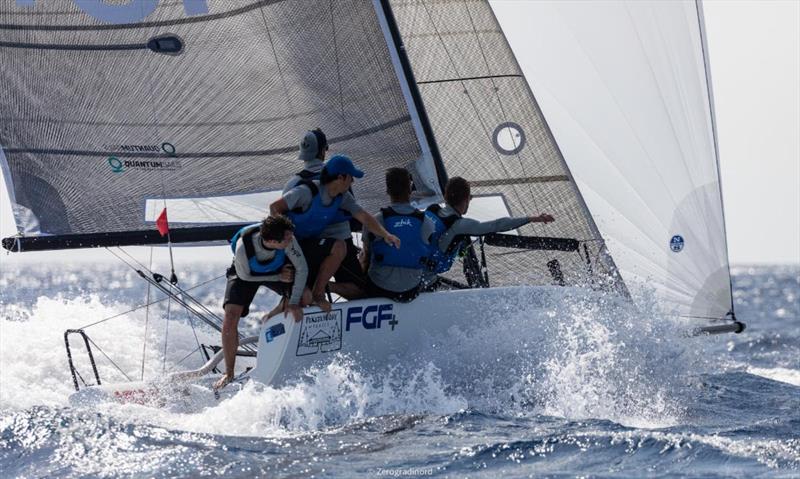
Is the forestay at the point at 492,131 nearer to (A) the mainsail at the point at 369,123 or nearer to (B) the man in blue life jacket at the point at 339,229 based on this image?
(A) the mainsail at the point at 369,123

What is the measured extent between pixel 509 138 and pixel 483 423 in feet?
9.08

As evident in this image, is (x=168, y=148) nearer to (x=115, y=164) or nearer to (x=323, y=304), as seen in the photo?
(x=115, y=164)

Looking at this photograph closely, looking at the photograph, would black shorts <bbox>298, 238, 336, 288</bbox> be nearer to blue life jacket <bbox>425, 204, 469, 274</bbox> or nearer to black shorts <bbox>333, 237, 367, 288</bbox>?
black shorts <bbox>333, 237, 367, 288</bbox>

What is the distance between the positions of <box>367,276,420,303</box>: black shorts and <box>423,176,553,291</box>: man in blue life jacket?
23 cm

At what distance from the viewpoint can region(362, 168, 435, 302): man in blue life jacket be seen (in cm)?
657

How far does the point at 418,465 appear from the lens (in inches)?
203

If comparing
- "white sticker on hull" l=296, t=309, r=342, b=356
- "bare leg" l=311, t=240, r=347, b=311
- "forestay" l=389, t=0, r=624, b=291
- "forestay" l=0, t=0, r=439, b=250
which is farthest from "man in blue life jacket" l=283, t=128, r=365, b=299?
"forestay" l=389, t=0, r=624, b=291

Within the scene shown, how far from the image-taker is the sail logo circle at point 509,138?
8.25 metres

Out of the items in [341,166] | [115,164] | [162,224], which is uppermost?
[115,164]

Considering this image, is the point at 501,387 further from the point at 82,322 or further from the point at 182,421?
the point at 82,322

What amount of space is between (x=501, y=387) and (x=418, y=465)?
144 cm

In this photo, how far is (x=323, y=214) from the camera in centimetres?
650

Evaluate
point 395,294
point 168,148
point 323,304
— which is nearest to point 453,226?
point 395,294

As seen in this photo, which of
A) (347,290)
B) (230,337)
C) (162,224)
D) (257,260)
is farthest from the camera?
(162,224)
